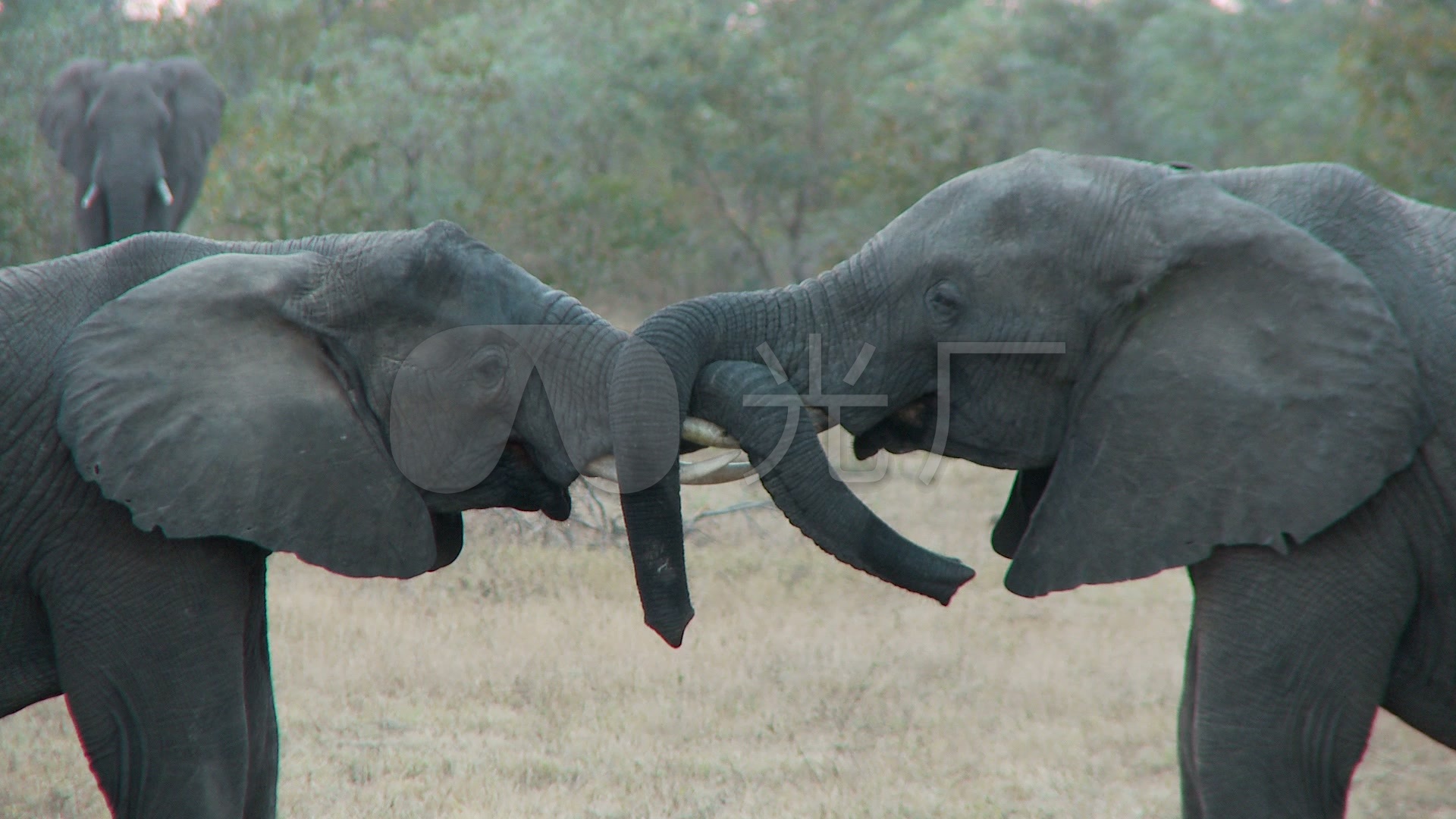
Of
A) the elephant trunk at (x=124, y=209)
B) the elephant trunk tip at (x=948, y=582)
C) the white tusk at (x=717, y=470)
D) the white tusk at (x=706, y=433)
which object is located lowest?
the elephant trunk at (x=124, y=209)

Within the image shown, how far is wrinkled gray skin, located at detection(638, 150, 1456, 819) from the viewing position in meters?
3.54

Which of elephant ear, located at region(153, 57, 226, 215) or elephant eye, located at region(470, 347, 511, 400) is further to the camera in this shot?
elephant ear, located at region(153, 57, 226, 215)

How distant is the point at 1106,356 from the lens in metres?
3.86

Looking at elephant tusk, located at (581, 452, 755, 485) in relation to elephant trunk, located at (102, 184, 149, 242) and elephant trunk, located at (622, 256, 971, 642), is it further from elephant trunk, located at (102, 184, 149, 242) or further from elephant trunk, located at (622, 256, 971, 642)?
elephant trunk, located at (102, 184, 149, 242)

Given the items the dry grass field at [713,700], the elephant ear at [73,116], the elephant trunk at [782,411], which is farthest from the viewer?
the elephant ear at [73,116]

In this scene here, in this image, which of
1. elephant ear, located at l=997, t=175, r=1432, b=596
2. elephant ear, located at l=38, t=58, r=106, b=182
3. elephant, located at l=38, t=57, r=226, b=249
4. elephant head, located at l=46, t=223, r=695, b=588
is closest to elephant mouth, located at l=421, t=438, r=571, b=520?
elephant head, located at l=46, t=223, r=695, b=588

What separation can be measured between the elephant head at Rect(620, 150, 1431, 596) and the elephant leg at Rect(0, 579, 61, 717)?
5.26 ft

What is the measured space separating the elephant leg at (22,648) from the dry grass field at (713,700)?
1678 millimetres

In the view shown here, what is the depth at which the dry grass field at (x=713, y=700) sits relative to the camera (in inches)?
218

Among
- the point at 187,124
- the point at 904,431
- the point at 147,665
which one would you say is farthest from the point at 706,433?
the point at 187,124

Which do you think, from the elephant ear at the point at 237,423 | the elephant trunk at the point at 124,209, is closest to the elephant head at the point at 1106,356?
the elephant ear at the point at 237,423

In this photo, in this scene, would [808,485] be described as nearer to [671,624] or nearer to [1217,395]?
[671,624]

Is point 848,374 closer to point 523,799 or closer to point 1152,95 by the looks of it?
point 523,799
